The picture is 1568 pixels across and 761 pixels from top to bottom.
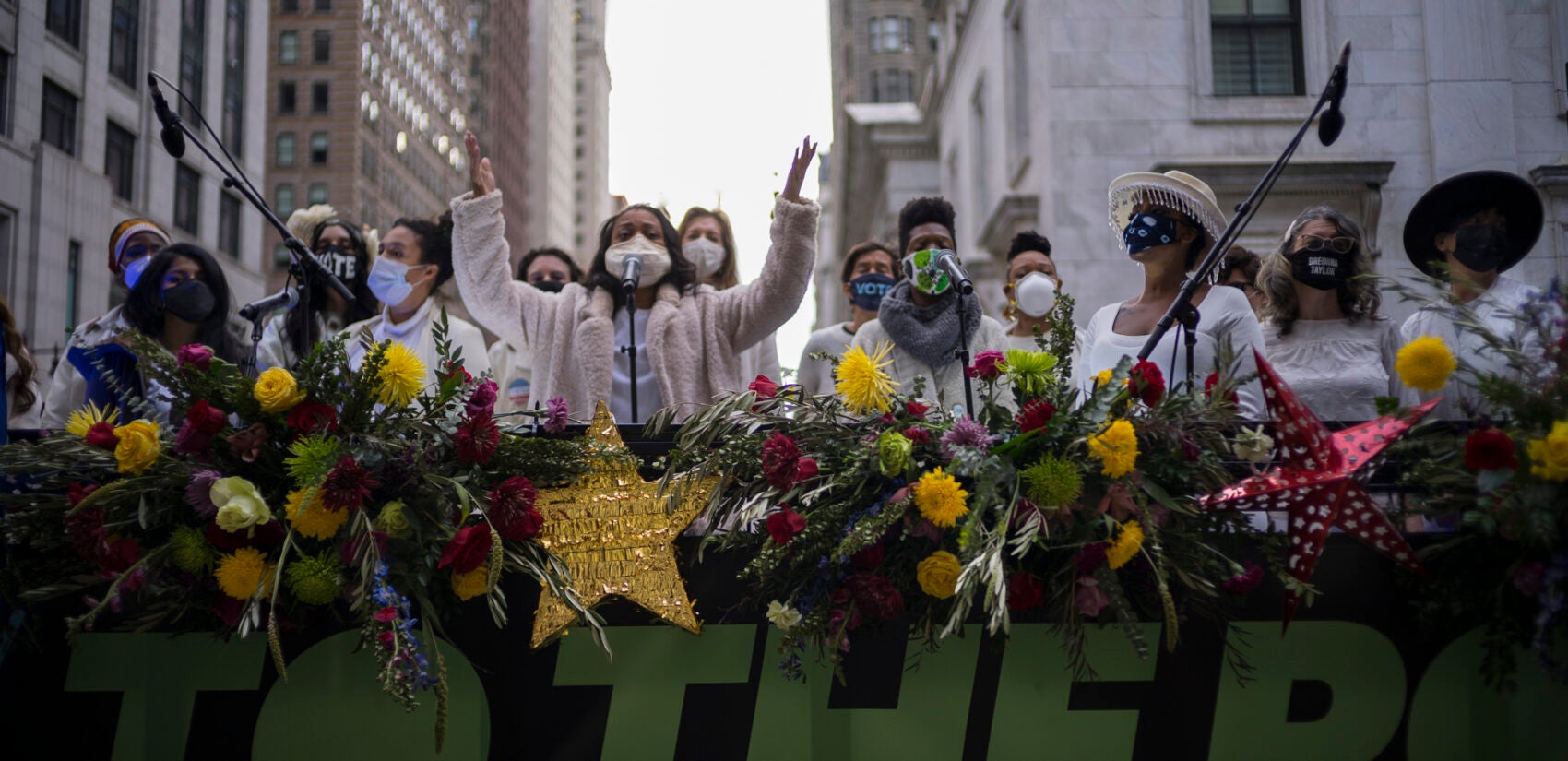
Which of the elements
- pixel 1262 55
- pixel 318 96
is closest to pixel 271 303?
pixel 1262 55

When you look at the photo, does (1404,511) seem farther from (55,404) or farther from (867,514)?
(55,404)

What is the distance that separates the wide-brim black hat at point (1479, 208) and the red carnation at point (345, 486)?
3751 mm

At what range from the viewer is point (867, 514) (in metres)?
3.36

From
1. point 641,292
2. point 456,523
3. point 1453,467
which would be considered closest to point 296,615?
point 456,523

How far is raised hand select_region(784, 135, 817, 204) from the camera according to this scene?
4949mm

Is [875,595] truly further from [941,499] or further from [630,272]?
[630,272]

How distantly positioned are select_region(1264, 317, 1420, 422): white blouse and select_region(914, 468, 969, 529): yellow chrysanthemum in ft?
6.92

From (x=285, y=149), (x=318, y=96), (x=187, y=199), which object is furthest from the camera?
(x=285, y=149)

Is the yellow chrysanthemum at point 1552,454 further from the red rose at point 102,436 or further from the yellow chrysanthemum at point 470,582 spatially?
the red rose at point 102,436

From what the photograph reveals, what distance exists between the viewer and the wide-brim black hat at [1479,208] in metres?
4.79

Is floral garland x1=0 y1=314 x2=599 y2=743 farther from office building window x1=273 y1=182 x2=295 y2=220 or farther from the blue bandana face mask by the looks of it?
office building window x1=273 y1=182 x2=295 y2=220

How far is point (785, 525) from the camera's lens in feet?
10.7

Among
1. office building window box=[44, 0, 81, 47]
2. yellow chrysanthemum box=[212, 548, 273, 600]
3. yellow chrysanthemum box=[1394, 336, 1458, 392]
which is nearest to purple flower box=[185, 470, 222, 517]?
yellow chrysanthemum box=[212, 548, 273, 600]

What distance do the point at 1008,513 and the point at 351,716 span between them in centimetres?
186
